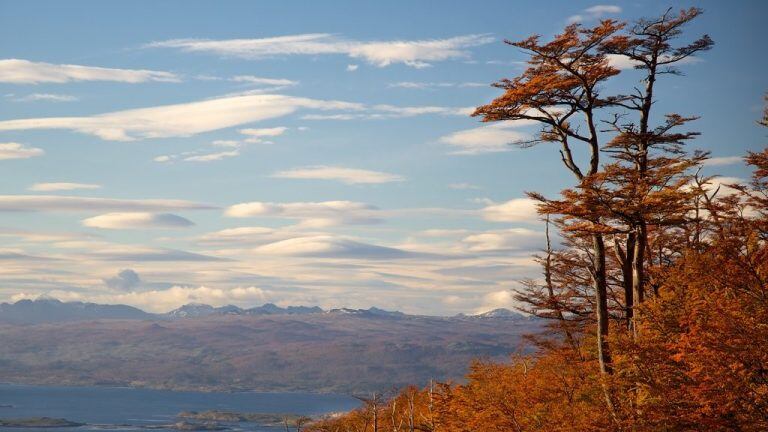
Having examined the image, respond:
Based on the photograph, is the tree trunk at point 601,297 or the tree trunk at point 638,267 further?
the tree trunk at point 638,267

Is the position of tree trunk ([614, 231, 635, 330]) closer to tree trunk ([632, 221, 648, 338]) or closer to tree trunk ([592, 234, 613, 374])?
tree trunk ([632, 221, 648, 338])

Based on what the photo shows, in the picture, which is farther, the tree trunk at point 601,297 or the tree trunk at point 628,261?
the tree trunk at point 628,261

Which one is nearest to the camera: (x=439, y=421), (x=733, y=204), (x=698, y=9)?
(x=698, y=9)

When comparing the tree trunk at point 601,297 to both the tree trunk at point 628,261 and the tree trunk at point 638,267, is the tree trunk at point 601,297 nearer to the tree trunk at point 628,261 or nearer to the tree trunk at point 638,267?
the tree trunk at point 638,267

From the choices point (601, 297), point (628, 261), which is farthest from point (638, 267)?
point (601, 297)

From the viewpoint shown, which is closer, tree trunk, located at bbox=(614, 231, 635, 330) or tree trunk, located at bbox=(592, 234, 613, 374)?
tree trunk, located at bbox=(592, 234, 613, 374)

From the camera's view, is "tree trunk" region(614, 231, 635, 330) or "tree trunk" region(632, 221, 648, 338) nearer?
"tree trunk" region(632, 221, 648, 338)

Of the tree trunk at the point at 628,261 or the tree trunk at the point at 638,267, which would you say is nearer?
the tree trunk at the point at 638,267

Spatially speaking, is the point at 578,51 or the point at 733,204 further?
the point at 733,204

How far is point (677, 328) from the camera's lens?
1259 inches

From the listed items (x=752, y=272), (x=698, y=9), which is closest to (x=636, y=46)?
(x=698, y=9)

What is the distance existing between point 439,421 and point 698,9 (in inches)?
1336

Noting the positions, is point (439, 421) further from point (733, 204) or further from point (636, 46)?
point (636, 46)

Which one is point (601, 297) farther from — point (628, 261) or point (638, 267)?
point (638, 267)
